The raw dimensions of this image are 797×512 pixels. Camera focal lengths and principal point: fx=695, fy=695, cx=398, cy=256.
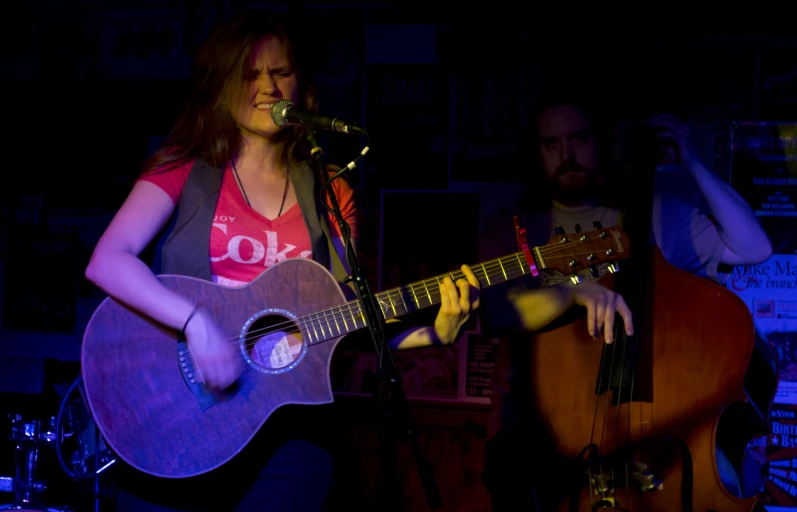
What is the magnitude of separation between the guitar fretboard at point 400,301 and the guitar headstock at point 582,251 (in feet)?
0.26

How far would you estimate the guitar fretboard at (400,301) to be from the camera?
7.29 feet

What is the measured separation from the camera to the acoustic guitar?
81.7 inches

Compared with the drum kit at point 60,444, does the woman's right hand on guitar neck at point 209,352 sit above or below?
above

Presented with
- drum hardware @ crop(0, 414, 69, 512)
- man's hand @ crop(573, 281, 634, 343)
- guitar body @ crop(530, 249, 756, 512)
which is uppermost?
man's hand @ crop(573, 281, 634, 343)

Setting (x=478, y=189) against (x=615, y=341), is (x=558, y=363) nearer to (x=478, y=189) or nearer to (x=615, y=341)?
(x=615, y=341)

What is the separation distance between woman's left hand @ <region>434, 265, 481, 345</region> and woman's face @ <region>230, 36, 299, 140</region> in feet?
2.60

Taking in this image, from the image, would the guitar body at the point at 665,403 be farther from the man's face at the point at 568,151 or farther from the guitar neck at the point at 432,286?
the man's face at the point at 568,151

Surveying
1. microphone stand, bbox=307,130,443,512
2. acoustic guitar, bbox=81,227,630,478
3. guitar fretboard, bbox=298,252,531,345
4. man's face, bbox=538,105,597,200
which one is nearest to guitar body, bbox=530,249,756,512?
acoustic guitar, bbox=81,227,630,478

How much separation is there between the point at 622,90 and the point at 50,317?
348cm

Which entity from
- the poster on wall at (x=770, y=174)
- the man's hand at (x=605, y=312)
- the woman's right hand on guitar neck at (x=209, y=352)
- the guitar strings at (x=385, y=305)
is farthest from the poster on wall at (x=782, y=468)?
the woman's right hand on guitar neck at (x=209, y=352)

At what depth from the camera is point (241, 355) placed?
7.11ft

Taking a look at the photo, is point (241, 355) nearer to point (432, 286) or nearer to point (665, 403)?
point (432, 286)

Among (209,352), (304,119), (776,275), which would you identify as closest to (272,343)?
(209,352)

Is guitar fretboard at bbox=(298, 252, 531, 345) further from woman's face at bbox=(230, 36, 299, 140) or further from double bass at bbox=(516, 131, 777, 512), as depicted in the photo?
woman's face at bbox=(230, 36, 299, 140)
